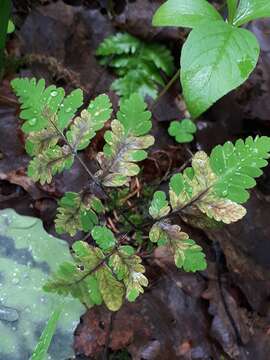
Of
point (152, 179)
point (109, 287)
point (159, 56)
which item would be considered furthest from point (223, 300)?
point (159, 56)

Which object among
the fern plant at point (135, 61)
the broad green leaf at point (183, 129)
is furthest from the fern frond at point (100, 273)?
the fern plant at point (135, 61)

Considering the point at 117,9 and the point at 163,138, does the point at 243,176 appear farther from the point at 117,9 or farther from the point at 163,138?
the point at 117,9

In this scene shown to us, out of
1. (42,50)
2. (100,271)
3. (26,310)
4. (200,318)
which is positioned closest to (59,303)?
(26,310)

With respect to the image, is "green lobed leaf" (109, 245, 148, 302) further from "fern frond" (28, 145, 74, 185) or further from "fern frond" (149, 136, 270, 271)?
"fern frond" (28, 145, 74, 185)

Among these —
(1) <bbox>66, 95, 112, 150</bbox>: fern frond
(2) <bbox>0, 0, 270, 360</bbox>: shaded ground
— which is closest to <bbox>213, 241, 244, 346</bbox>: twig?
(2) <bbox>0, 0, 270, 360</bbox>: shaded ground

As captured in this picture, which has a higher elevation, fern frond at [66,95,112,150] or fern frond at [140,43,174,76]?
fern frond at [66,95,112,150]

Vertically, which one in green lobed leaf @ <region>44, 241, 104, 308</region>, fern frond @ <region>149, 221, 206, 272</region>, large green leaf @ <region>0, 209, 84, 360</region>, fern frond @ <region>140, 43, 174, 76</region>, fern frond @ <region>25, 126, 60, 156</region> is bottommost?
large green leaf @ <region>0, 209, 84, 360</region>
